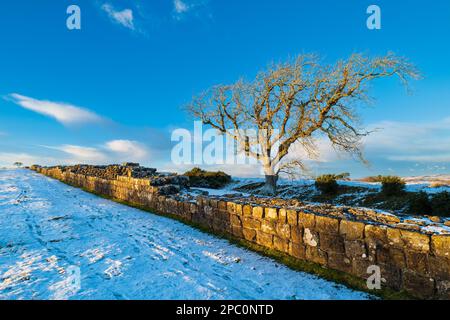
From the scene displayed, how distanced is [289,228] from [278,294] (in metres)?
1.90

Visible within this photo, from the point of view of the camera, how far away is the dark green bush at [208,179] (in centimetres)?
2364

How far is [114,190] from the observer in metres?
15.3

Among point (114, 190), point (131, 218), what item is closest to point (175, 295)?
point (131, 218)

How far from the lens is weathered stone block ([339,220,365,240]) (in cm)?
470

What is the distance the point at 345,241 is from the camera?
16.1 feet

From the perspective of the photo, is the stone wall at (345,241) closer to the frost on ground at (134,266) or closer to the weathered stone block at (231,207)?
the weathered stone block at (231,207)

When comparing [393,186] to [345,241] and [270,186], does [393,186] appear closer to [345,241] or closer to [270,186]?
[270,186]

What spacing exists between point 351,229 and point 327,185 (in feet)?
39.2

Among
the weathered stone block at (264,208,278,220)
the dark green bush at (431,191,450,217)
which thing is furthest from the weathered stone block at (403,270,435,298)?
the dark green bush at (431,191,450,217)

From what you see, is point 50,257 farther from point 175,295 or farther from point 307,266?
point 307,266

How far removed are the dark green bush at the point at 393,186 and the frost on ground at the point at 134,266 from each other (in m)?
10.8

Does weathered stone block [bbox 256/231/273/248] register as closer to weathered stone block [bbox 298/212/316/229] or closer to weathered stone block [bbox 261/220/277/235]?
weathered stone block [bbox 261/220/277/235]

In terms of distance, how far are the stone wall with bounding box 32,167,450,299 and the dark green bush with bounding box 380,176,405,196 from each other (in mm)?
9501

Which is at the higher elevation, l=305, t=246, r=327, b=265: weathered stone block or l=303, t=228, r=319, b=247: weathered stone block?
l=303, t=228, r=319, b=247: weathered stone block
